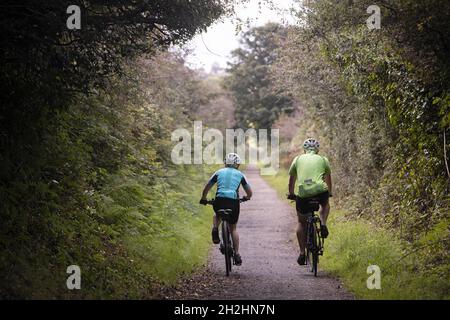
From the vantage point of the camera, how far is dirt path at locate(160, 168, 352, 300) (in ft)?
28.0

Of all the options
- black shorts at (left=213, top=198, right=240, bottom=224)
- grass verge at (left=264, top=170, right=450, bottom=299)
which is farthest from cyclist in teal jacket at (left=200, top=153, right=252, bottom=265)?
grass verge at (left=264, top=170, right=450, bottom=299)

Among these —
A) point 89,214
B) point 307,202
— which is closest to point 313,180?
point 307,202

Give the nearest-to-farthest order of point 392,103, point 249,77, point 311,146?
point 311,146
point 392,103
point 249,77

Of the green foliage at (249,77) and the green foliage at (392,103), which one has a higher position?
the green foliage at (249,77)

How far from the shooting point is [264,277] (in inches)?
398

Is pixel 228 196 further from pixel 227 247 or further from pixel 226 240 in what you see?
pixel 227 247

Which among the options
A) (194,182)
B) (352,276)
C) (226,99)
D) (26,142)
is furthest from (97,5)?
(226,99)

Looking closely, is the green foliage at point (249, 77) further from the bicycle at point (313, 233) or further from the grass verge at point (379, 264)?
the bicycle at point (313, 233)

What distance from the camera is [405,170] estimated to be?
11.8 meters

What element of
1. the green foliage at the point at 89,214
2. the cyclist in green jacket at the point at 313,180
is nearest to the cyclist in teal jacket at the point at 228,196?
the green foliage at the point at 89,214

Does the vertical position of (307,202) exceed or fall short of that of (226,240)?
it exceeds it

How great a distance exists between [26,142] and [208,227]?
959cm

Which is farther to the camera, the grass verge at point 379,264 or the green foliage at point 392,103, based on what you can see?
the green foliage at point 392,103

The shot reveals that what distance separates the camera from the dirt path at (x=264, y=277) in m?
8.52
